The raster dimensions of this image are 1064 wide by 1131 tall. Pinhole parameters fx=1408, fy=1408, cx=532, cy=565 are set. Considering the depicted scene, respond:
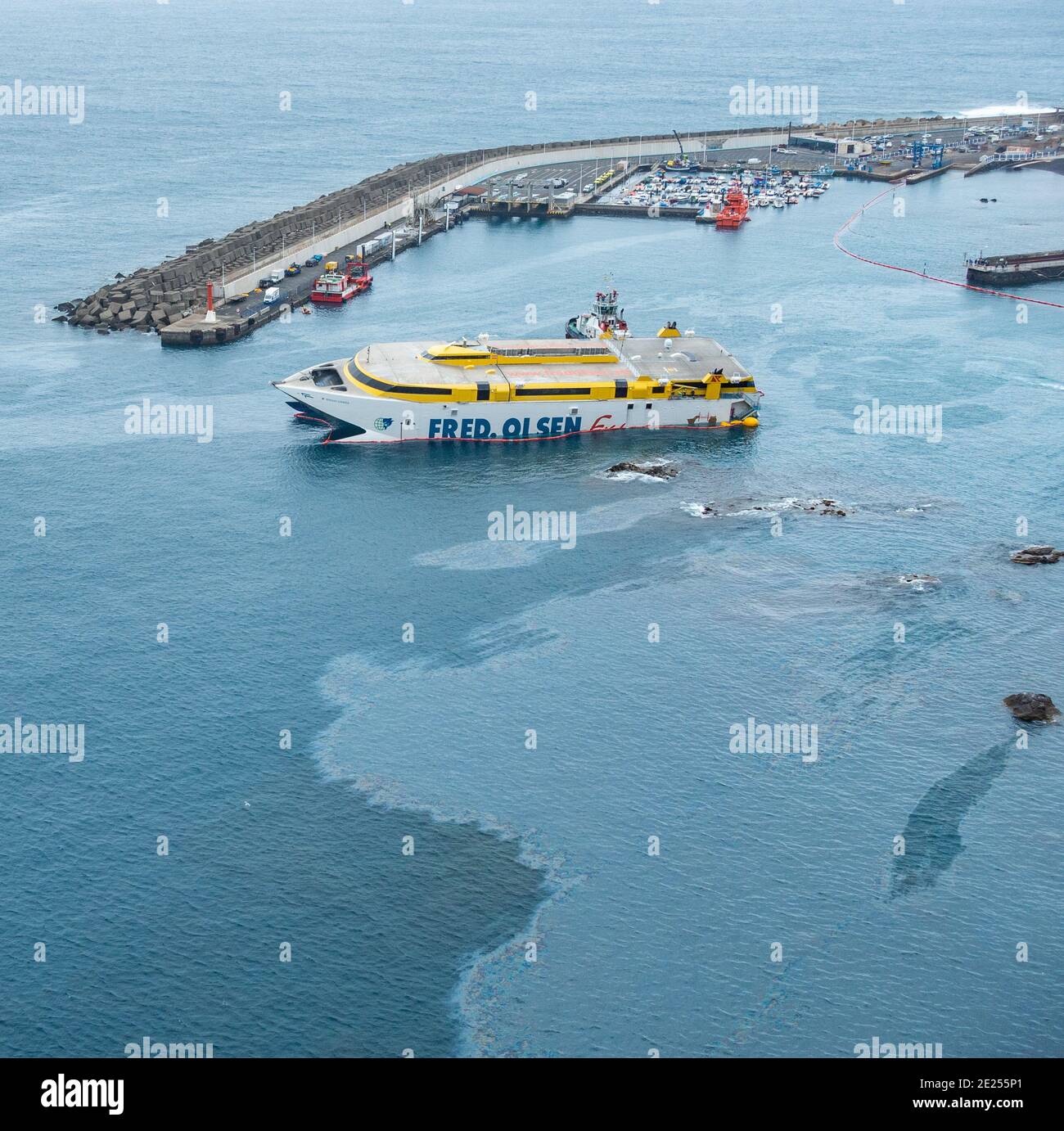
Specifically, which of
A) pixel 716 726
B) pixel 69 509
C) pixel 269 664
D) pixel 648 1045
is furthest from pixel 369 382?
pixel 648 1045

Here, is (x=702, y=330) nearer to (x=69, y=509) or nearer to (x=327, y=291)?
(x=327, y=291)

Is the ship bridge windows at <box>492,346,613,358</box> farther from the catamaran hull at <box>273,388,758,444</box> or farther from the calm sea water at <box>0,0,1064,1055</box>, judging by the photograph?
the calm sea water at <box>0,0,1064,1055</box>

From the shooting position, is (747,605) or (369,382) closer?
(747,605)

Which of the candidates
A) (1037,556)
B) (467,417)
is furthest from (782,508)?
(467,417)

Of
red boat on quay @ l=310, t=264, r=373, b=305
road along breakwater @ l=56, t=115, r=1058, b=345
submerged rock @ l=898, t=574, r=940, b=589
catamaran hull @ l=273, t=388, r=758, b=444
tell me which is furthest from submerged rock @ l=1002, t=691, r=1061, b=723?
red boat on quay @ l=310, t=264, r=373, b=305

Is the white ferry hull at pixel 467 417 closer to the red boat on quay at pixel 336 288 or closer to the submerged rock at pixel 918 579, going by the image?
Answer: the submerged rock at pixel 918 579

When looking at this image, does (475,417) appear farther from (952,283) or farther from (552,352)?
(952,283)
